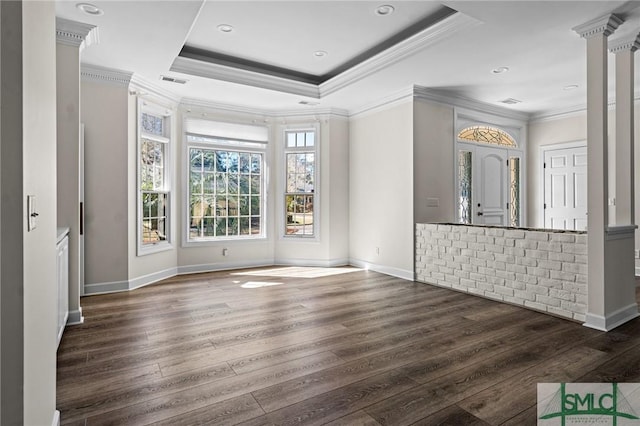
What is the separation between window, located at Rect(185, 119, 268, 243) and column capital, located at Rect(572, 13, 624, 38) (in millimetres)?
4595

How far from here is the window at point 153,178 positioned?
4.99m

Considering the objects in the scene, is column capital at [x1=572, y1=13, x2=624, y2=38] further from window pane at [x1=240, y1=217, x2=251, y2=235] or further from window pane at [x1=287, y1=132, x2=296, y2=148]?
window pane at [x1=240, y1=217, x2=251, y2=235]

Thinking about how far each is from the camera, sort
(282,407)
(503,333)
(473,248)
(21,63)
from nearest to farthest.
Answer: (21,63)
(282,407)
(503,333)
(473,248)

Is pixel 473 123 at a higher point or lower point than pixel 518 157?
higher

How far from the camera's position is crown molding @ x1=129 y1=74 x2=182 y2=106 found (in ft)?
15.5

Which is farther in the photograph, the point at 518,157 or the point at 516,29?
the point at 518,157

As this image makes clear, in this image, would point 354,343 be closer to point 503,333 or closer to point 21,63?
point 503,333

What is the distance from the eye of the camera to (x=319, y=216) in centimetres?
643

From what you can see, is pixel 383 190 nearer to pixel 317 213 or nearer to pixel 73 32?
pixel 317 213

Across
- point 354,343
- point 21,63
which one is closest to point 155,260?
point 354,343

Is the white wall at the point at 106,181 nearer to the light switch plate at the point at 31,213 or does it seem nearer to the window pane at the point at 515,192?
the light switch plate at the point at 31,213

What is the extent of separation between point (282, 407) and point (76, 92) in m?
3.39

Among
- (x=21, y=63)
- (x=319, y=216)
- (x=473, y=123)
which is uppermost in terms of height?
(x=473, y=123)

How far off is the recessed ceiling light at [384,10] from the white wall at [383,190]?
1.88 meters
